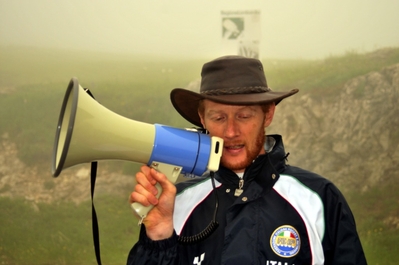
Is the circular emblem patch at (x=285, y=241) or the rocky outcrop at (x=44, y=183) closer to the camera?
the circular emblem patch at (x=285, y=241)

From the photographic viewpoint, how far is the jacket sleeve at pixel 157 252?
4.46ft

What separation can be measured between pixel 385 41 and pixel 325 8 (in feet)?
1.66

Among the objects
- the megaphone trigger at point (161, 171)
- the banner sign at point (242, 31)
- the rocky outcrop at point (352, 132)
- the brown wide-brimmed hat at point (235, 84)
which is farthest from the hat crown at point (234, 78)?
the rocky outcrop at point (352, 132)

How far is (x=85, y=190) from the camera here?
3.24 metres

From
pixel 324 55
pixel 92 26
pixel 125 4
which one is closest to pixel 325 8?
pixel 324 55

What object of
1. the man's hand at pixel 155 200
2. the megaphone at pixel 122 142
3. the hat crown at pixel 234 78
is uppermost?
the hat crown at pixel 234 78

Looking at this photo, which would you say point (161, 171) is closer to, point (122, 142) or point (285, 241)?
point (122, 142)

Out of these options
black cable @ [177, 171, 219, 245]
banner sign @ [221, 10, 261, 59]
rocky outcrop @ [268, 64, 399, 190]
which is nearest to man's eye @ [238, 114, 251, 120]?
black cable @ [177, 171, 219, 245]

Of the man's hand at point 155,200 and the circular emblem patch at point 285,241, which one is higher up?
the man's hand at point 155,200

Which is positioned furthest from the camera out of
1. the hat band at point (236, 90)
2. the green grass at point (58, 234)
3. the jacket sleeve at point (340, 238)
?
the green grass at point (58, 234)

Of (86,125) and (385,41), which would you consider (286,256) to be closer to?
(86,125)

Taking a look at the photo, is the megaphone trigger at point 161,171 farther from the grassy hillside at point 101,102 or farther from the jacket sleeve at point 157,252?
the grassy hillside at point 101,102

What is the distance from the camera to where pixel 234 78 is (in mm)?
1442

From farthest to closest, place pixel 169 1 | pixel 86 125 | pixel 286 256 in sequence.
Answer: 1. pixel 169 1
2. pixel 286 256
3. pixel 86 125
